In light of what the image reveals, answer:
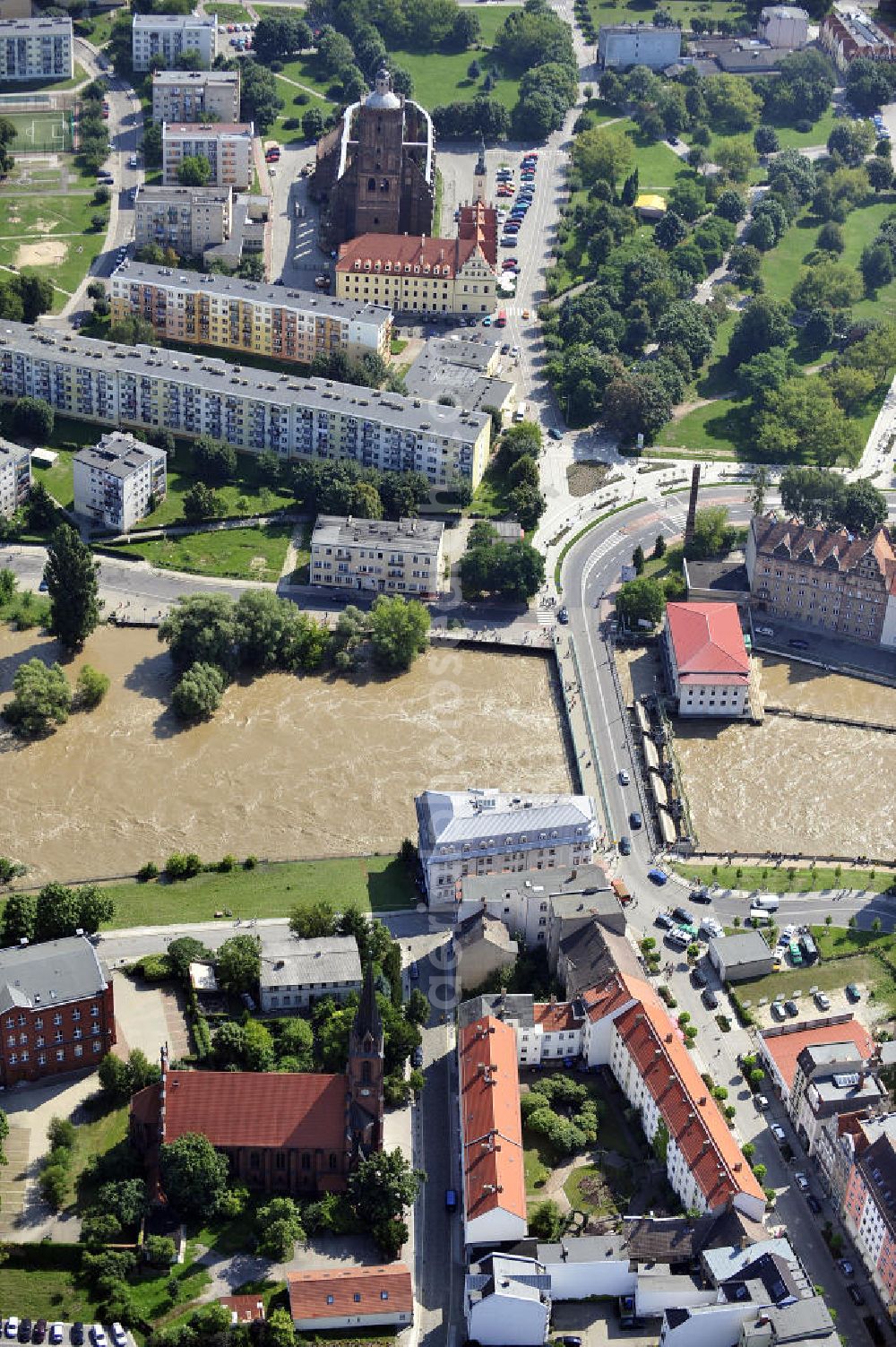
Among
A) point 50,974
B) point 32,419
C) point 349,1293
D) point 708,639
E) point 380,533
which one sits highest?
point 32,419

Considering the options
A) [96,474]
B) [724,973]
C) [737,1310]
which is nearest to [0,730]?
[96,474]

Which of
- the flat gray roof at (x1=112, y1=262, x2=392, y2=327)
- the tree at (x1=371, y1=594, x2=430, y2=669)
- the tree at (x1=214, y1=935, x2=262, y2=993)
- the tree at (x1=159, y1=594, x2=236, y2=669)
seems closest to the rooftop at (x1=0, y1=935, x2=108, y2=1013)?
the tree at (x1=214, y1=935, x2=262, y2=993)

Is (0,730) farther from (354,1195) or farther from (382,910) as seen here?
(354,1195)

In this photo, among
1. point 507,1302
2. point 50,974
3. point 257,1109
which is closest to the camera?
point 507,1302

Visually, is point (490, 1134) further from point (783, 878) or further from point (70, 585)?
point (70, 585)

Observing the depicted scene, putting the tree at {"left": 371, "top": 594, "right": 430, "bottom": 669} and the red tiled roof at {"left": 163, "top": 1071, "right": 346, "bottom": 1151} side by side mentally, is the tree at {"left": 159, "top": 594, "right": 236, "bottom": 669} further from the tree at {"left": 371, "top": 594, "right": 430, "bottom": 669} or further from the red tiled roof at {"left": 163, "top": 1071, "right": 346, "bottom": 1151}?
the red tiled roof at {"left": 163, "top": 1071, "right": 346, "bottom": 1151}

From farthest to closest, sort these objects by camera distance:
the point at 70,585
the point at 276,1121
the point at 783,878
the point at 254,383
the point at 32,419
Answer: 1. the point at 254,383
2. the point at 32,419
3. the point at 70,585
4. the point at 783,878
5. the point at 276,1121

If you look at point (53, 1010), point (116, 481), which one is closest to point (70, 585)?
point (116, 481)
